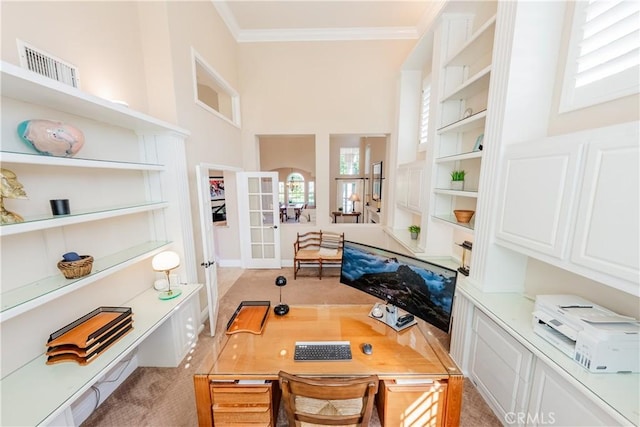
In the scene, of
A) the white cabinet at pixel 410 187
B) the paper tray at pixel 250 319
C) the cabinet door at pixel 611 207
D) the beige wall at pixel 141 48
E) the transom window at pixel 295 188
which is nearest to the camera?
the cabinet door at pixel 611 207

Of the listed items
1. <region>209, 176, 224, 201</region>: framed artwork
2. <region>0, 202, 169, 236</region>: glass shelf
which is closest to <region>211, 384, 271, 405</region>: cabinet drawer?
<region>0, 202, 169, 236</region>: glass shelf

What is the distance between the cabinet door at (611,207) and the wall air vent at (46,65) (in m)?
3.18

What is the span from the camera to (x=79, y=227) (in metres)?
1.64

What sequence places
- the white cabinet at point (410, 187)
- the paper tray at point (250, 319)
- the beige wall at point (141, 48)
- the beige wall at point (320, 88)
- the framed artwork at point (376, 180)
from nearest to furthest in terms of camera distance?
1. the beige wall at point (141, 48)
2. the paper tray at point (250, 319)
3. the white cabinet at point (410, 187)
4. the beige wall at point (320, 88)
5. the framed artwork at point (376, 180)

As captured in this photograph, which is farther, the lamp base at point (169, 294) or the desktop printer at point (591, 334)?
the lamp base at point (169, 294)

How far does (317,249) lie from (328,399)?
3.39 m

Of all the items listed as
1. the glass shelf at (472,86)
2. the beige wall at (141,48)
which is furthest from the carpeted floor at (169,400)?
the glass shelf at (472,86)

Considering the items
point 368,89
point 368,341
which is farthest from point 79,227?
point 368,89

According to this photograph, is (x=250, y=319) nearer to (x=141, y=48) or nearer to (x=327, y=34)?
(x=141, y=48)

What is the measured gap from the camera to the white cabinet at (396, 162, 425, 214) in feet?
10.00

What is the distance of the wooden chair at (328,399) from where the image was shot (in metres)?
1.03

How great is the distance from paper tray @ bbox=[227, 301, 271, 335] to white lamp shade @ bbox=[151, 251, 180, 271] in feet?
2.69

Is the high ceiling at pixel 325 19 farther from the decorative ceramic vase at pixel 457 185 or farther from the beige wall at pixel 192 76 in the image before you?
the decorative ceramic vase at pixel 457 185

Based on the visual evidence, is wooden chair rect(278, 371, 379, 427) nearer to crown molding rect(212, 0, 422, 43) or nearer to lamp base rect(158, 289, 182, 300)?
lamp base rect(158, 289, 182, 300)
